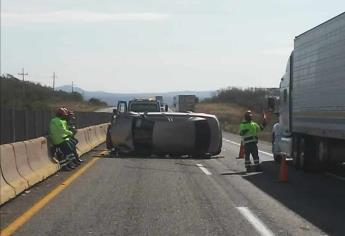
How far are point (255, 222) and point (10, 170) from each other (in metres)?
4.77

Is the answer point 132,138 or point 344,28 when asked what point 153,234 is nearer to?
point 344,28

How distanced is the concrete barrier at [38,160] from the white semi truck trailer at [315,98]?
635 cm

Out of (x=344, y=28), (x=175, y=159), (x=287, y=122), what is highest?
(x=344, y=28)

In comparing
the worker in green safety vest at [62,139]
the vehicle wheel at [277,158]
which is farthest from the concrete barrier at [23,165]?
the vehicle wheel at [277,158]

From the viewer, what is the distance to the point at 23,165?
42.8 ft

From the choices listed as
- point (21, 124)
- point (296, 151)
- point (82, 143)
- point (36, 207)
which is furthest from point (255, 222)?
point (82, 143)

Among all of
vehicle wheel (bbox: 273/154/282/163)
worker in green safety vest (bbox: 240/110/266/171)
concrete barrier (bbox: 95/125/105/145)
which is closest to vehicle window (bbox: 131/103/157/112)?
concrete barrier (bbox: 95/125/105/145)

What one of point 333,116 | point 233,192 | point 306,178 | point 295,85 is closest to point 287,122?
point 295,85

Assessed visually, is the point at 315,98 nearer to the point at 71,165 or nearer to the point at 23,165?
the point at 71,165

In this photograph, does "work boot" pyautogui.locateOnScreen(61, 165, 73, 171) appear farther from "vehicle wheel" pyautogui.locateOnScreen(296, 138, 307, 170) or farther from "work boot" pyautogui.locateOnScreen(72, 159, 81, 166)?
"vehicle wheel" pyautogui.locateOnScreen(296, 138, 307, 170)

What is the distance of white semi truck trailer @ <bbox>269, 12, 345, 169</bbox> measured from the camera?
560 inches

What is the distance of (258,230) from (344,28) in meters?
6.44

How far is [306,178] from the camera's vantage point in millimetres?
16469

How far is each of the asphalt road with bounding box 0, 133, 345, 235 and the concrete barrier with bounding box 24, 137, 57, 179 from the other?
27 cm
